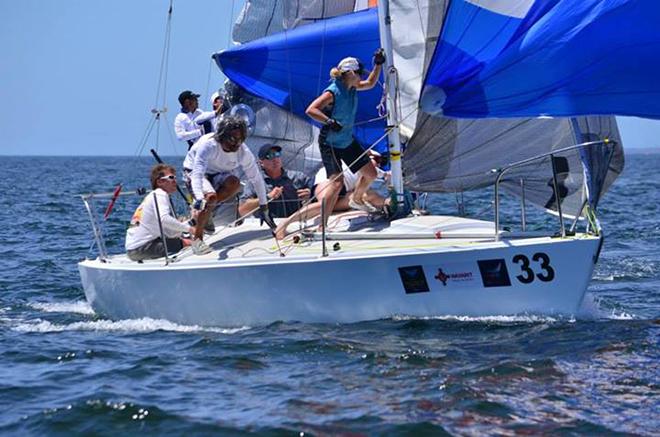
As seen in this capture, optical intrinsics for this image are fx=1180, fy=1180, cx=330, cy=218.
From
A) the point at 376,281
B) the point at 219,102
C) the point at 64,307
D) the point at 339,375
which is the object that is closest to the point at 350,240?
the point at 376,281

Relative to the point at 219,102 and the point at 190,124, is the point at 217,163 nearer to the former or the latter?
the point at 190,124

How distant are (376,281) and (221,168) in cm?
207

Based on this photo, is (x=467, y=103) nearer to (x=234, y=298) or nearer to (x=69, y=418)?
(x=234, y=298)

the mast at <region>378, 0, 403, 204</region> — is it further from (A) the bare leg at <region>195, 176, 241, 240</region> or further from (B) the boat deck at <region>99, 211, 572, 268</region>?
→ (A) the bare leg at <region>195, 176, 241, 240</region>

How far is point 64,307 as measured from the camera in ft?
39.1

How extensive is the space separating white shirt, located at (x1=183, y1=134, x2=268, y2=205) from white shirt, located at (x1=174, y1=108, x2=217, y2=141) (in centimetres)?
226

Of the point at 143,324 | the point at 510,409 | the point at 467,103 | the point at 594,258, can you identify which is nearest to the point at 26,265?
the point at 143,324

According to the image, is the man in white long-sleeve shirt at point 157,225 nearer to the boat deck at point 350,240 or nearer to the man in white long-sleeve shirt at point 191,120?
the boat deck at point 350,240

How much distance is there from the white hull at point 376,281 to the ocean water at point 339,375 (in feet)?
0.45

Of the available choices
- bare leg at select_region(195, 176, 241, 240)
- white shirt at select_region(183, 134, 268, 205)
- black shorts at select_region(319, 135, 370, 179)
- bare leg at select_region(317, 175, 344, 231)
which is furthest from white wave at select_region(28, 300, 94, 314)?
black shorts at select_region(319, 135, 370, 179)

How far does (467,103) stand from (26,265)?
25.3 ft

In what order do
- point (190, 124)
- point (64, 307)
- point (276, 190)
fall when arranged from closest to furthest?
point (276, 190) < point (64, 307) < point (190, 124)

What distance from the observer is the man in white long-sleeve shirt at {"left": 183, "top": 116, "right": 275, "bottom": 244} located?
1033 centimetres

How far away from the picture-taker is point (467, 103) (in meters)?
9.76
